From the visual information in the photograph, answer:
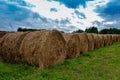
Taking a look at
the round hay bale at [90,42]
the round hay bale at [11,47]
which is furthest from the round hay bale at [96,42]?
the round hay bale at [11,47]

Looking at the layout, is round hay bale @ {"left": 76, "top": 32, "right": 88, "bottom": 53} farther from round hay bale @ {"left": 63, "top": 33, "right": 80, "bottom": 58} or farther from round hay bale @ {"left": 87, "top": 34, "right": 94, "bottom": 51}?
round hay bale @ {"left": 63, "top": 33, "right": 80, "bottom": 58}

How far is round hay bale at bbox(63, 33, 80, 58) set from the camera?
505 inches

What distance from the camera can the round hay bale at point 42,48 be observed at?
938cm

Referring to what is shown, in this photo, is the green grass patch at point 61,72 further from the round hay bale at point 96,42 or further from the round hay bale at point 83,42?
the round hay bale at point 96,42

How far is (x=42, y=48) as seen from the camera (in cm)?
945

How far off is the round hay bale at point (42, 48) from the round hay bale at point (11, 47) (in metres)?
0.34

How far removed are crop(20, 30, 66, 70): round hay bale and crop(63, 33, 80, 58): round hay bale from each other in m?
2.03

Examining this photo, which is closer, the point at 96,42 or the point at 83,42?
the point at 83,42

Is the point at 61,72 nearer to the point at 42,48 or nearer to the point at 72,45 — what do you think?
the point at 42,48

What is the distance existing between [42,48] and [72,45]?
3.88 meters

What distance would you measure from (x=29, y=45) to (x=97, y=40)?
1115 cm

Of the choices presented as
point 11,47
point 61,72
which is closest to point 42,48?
point 61,72

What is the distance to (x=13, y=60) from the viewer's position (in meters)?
10.4

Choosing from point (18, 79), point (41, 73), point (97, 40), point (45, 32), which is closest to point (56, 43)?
point (45, 32)
